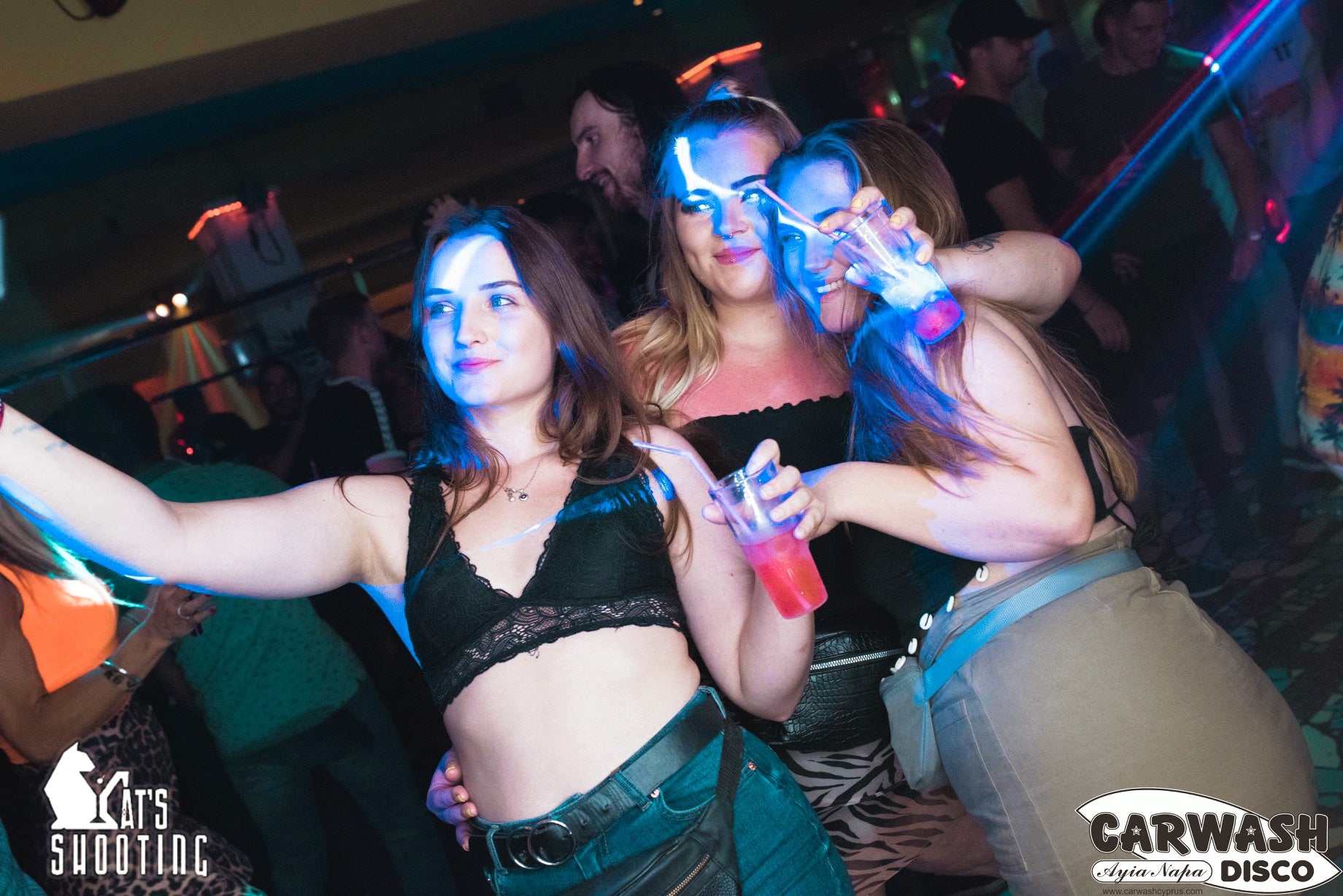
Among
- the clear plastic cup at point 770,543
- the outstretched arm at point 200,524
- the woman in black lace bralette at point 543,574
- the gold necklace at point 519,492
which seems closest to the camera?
the outstretched arm at point 200,524

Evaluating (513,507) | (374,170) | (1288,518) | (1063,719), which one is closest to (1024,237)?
(1063,719)

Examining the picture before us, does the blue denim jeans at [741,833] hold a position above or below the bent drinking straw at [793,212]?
below

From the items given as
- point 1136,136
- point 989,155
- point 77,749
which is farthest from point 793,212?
point 1136,136

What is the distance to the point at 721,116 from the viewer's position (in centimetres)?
193

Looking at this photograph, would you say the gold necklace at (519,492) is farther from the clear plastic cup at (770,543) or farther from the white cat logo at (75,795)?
the white cat logo at (75,795)

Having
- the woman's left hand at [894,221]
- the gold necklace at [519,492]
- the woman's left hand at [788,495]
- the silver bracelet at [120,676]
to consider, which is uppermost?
the woman's left hand at [894,221]

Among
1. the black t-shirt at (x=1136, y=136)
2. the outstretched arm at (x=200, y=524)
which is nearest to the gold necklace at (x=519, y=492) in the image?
the outstretched arm at (x=200, y=524)

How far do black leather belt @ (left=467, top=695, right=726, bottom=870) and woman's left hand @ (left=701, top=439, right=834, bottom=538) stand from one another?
335 mm

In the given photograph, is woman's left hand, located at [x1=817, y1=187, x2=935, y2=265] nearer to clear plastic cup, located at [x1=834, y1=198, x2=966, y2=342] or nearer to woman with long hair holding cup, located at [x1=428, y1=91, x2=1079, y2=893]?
clear plastic cup, located at [x1=834, y1=198, x2=966, y2=342]

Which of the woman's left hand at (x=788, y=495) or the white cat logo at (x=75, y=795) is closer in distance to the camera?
the woman's left hand at (x=788, y=495)

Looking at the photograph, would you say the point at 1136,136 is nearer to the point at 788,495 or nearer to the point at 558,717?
the point at 788,495

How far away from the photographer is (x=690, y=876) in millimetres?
1371

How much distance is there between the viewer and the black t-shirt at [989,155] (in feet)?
10.6

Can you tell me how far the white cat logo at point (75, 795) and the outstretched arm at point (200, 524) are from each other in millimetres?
800
